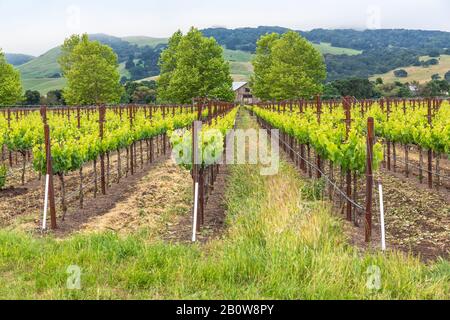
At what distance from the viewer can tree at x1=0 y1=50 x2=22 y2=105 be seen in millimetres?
55250

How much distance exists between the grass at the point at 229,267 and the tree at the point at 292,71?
5547cm

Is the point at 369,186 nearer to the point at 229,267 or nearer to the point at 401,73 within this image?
the point at 229,267

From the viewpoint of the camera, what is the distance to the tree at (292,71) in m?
62.8

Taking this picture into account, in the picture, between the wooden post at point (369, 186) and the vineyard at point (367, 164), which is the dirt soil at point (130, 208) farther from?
the vineyard at point (367, 164)

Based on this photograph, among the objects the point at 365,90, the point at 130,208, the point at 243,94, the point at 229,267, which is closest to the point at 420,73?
the point at 243,94

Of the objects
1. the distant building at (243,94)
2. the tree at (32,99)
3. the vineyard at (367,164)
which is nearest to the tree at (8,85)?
the tree at (32,99)

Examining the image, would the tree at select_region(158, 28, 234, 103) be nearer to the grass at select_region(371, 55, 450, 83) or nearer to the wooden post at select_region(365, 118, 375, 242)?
the wooden post at select_region(365, 118, 375, 242)

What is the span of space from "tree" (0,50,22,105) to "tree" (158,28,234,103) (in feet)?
52.4

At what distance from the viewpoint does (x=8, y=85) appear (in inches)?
2191

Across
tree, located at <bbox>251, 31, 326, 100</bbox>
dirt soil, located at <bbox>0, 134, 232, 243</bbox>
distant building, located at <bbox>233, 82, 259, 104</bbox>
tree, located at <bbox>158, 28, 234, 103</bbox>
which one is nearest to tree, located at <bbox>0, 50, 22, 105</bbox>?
tree, located at <bbox>158, 28, 234, 103</bbox>

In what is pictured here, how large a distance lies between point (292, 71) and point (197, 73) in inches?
510

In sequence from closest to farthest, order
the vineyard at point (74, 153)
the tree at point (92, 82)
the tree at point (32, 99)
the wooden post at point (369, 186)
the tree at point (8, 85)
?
1. the wooden post at point (369, 186)
2. the vineyard at point (74, 153)
3. the tree at point (8, 85)
4. the tree at point (92, 82)
5. the tree at point (32, 99)

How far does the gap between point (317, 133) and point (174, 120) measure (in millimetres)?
13252
